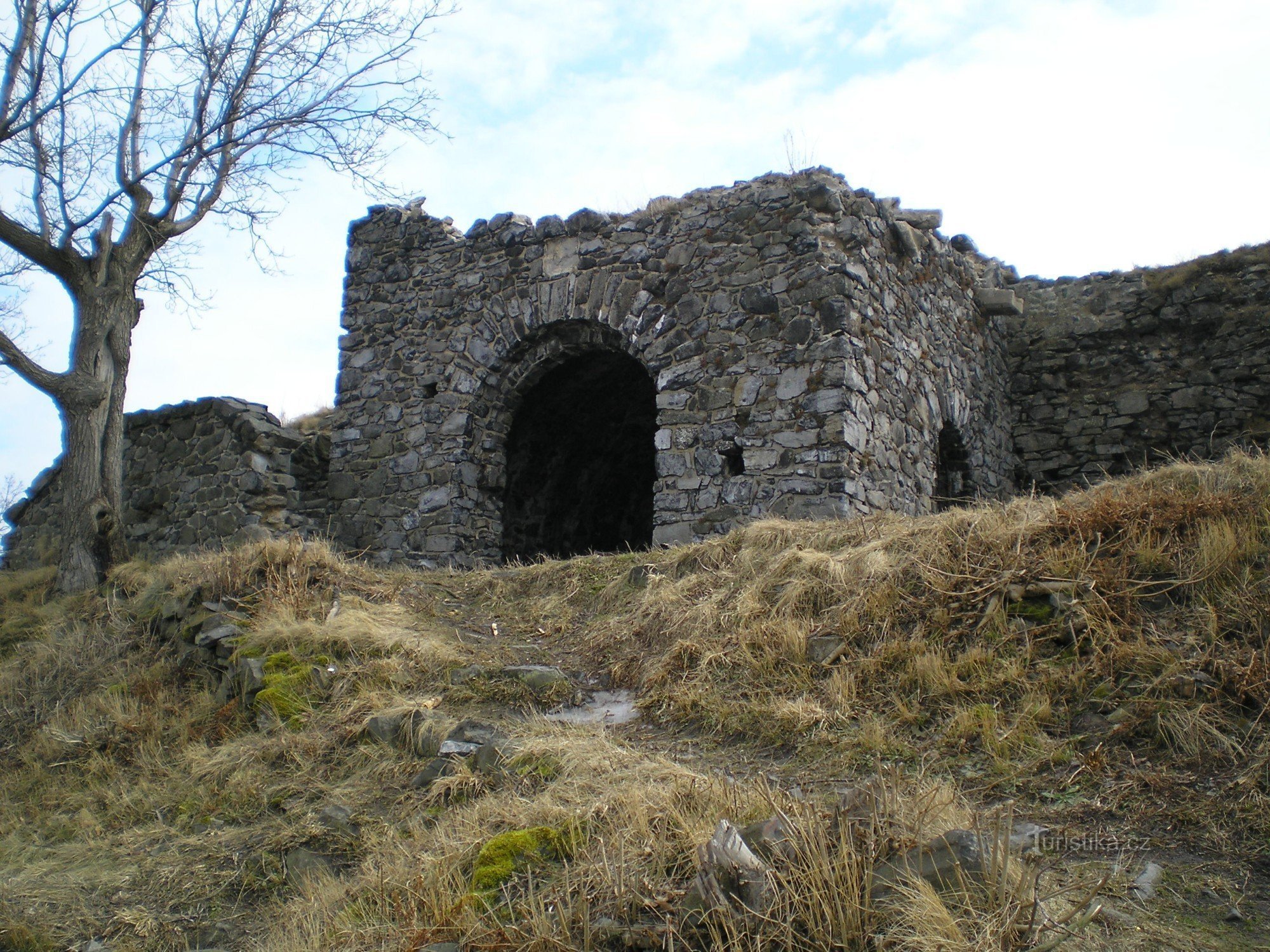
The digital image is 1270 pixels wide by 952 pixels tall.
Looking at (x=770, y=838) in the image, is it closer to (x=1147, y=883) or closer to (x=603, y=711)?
(x=1147, y=883)

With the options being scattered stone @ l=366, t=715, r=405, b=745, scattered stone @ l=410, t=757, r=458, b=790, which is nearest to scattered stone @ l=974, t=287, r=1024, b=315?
scattered stone @ l=366, t=715, r=405, b=745

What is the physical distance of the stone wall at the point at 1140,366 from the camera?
10.5 metres

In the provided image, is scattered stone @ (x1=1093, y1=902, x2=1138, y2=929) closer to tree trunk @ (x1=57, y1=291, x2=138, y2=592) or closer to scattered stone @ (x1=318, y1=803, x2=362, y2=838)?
scattered stone @ (x1=318, y1=803, x2=362, y2=838)

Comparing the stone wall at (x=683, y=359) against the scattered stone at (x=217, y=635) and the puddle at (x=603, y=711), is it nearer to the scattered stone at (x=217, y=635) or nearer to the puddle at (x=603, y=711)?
the puddle at (x=603, y=711)

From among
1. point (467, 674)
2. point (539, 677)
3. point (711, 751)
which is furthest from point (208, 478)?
point (711, 751)

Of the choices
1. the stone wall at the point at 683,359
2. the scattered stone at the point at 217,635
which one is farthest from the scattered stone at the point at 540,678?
the stone wall at the point at 683,359

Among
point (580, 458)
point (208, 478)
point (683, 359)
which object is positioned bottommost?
point (208, 478)

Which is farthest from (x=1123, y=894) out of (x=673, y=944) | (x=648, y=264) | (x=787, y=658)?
(x=648, y=264)

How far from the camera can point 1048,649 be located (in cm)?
397

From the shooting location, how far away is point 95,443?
28.5 feet

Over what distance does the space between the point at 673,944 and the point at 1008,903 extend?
2.85ft

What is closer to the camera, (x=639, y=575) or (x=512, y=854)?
(x=512, y=854)

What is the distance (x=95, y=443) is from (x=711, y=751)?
7281 mm

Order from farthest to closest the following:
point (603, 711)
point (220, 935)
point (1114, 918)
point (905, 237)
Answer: point (905, 237), point (603, 711), point (220, 935), point (1114, 918)
